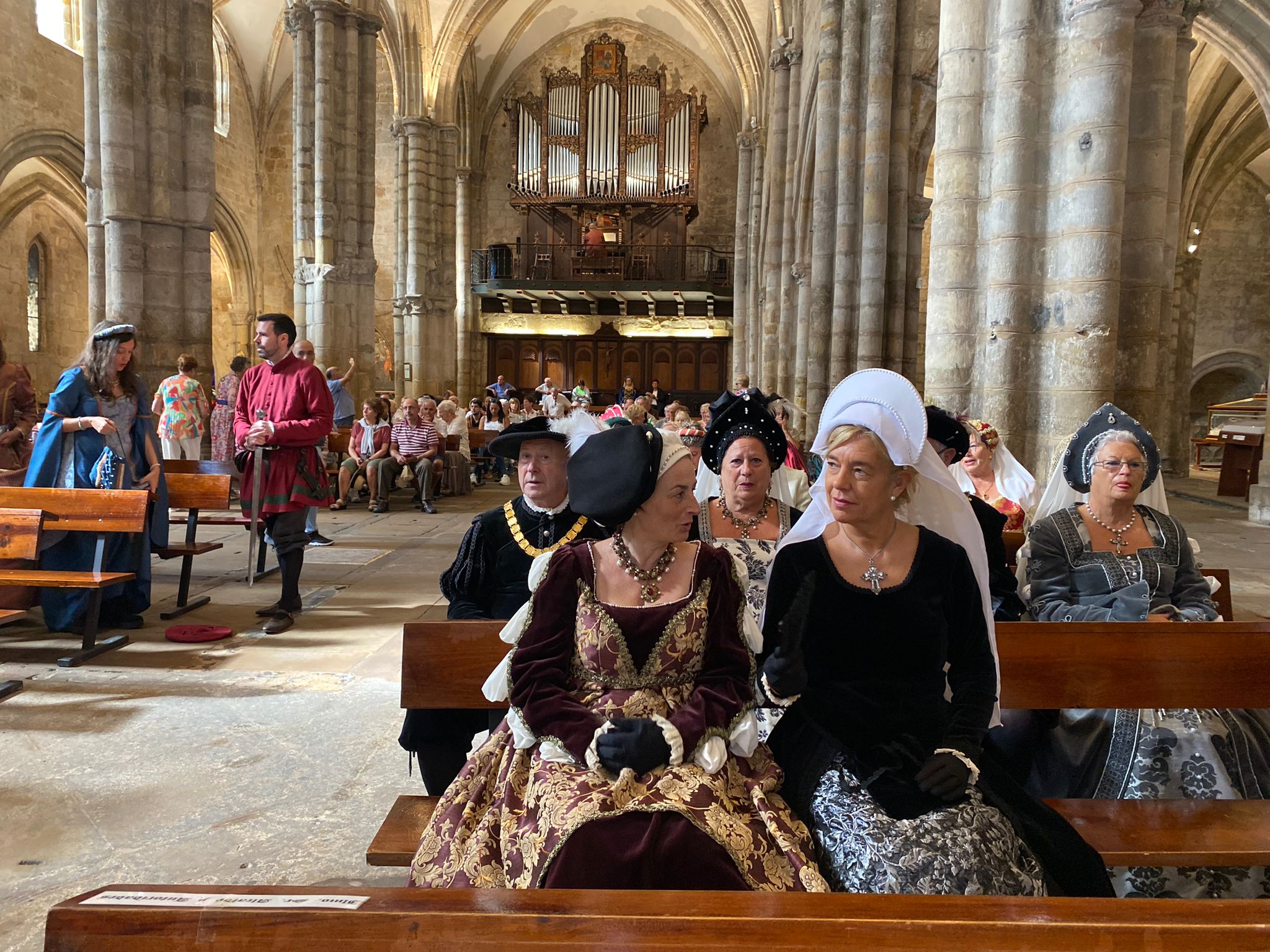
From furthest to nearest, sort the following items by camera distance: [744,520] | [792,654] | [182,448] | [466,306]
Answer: [466,306] < [182,448] < [744,520] < [792,654]

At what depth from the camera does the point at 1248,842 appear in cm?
227

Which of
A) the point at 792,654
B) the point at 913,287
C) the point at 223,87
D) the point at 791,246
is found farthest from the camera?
the point at 223,87

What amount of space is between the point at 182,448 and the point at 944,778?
9475 mm

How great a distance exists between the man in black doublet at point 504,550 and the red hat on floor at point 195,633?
8.58 ft

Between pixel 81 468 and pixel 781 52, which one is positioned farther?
pixel 781 52

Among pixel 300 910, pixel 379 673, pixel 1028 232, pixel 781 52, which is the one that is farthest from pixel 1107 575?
pixel 781 52

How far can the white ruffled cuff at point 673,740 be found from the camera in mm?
1982

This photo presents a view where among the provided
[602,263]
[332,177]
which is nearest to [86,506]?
[332,177]

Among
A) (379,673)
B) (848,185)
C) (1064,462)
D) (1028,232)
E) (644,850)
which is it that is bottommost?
(379,673)

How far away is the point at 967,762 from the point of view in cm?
198

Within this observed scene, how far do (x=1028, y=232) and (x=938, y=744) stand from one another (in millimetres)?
5430

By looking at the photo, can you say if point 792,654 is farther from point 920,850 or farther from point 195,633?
point 195,633

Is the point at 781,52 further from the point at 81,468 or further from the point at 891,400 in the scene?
the point at 891,400

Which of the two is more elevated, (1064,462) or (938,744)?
(1064,462)
